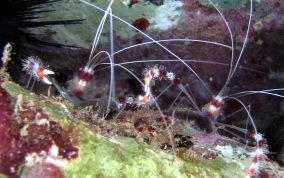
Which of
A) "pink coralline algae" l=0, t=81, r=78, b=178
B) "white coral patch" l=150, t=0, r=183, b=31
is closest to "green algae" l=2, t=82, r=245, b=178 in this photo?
"pink coralline algae" l=0, t=81, r=78, b=178

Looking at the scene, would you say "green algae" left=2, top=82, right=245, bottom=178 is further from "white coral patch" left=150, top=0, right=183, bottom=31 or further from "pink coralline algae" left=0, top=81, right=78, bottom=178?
"white coral patch" left=150, top=0, right=183, bottom=31

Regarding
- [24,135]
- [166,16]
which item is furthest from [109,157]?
[166,16]

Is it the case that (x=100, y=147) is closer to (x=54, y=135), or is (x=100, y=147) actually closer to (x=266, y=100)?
(x=54, y=135)

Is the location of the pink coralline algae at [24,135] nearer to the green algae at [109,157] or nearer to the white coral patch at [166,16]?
the green algae at [109,157]

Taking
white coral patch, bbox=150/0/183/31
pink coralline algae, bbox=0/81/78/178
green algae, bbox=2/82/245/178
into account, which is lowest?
green algae, bbox=2/82/245/178

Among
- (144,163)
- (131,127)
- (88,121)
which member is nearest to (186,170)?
(144,163)

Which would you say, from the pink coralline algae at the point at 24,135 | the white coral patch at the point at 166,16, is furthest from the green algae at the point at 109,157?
the white coral patch at the point at 166,16
